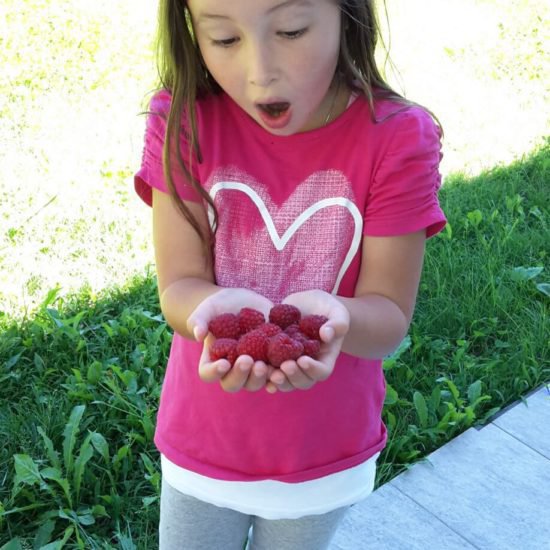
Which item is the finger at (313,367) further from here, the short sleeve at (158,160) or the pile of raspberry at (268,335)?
the short sleeve at (158,160)

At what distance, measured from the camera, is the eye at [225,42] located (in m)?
1.10

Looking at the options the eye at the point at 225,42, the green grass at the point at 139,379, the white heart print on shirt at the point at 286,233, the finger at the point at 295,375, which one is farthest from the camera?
the green grass at the point at 139,379

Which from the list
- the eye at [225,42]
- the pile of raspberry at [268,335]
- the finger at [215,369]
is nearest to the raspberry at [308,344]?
the pile of raspberry at [268,335]

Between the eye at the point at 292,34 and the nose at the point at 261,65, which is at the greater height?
the eye at the point at 292,34

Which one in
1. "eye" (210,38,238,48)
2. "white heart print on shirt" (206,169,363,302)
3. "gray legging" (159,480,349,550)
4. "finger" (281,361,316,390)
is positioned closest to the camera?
"finger" (281,361,316,390)

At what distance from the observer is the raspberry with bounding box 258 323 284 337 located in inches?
41.3

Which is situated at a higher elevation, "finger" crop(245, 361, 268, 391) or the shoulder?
the shoulder

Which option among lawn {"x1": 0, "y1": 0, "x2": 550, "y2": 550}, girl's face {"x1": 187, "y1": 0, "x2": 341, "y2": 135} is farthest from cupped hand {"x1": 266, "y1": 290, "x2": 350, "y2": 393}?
lawn {"x1": 0, "y1": 0, "x2": 550, "y2": 550}

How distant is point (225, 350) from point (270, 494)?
1.20 feet

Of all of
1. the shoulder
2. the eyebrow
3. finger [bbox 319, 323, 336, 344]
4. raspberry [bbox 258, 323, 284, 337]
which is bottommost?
raspberry [bbox 258, 323, 284, 337]

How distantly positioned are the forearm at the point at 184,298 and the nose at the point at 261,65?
1.09ft

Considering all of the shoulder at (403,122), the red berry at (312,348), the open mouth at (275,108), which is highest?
the open mouth at (275,108)

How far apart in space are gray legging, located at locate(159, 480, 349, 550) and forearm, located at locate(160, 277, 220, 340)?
319mm

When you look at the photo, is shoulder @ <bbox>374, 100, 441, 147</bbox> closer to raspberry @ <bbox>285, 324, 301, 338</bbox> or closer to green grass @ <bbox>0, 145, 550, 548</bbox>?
raspberry @ <bbox>285, 324, 301, 338</bbox>
